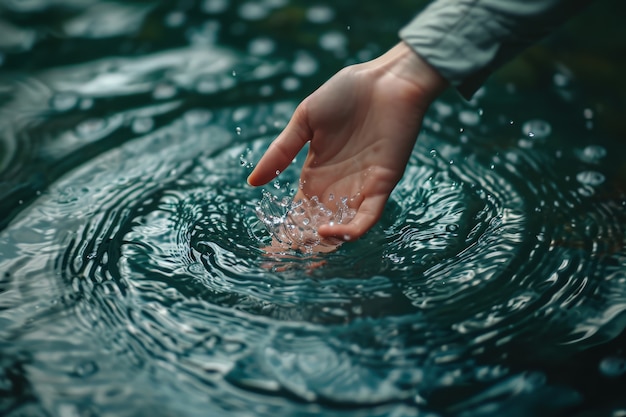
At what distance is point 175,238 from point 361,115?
597mm

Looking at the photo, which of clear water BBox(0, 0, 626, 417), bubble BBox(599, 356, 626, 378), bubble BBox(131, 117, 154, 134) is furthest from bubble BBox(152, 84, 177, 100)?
bubble BBox(599, 356, 626, 378)

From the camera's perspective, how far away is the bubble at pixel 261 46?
2.55 meters

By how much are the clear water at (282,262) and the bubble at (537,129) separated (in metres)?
0.01

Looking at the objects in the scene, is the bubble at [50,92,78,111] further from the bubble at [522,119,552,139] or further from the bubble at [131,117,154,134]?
the bubble at [522,119,552,139]

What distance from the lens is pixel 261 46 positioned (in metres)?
2.60

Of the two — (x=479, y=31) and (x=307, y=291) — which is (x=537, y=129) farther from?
(x=307, y=291)

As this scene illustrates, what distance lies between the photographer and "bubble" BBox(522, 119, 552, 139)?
6.57 ft

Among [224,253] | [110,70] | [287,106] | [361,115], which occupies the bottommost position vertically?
[224,253]

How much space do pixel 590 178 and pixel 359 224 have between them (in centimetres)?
89

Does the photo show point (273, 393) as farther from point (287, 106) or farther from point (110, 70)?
point (110, 70)

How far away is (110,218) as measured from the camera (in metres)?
1.65

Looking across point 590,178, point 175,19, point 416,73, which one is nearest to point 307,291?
point 416,73

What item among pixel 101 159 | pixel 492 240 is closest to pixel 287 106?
pixel 101 159

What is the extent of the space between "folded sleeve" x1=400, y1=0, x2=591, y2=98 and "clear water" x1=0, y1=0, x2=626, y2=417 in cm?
41
